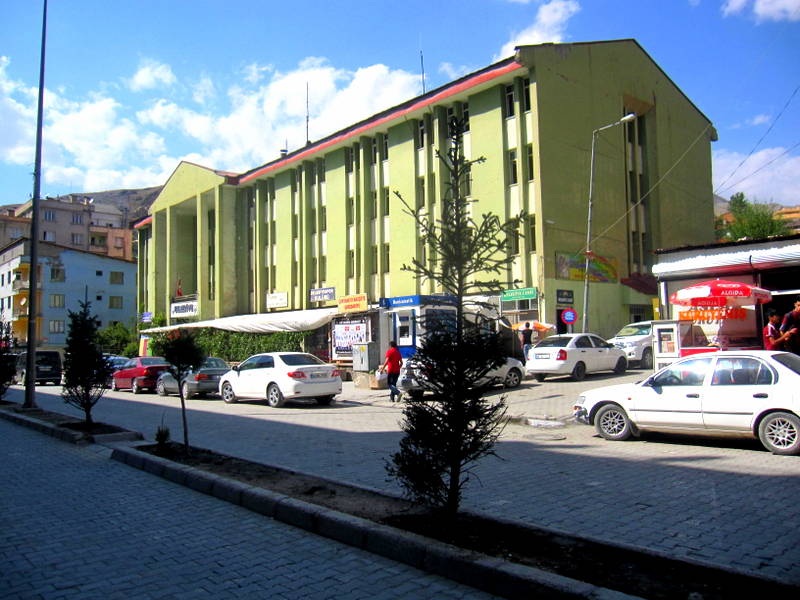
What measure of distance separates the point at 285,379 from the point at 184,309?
2994cm

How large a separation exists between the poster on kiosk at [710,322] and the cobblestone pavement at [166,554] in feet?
42.0

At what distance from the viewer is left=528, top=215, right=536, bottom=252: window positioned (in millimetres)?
25438

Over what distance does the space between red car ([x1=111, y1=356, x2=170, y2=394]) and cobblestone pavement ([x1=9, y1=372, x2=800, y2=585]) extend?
9934 mm

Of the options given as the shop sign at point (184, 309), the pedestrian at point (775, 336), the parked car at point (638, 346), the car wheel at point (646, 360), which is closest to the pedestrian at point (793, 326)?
the pedestrian at point (775, 336)

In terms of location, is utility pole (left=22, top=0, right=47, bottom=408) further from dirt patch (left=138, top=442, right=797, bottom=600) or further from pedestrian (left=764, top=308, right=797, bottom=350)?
pedestrian (left=764, top=308, right=797, bottom=350)

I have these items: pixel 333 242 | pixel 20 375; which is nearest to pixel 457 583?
pixel 333 242

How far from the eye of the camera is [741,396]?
902 centimetres

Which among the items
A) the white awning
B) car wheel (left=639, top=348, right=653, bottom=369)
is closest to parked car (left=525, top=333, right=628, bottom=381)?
car wheel (left=639, top=348, right=653, bottom=369)

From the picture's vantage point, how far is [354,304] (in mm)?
27734

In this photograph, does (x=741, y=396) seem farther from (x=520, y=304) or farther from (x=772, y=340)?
(x=520, y=304)

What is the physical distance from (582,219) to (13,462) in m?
23.2

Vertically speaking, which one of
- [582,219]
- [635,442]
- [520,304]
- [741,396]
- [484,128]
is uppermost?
[484,128]

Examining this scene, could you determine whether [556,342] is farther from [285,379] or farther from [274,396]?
[274,396]

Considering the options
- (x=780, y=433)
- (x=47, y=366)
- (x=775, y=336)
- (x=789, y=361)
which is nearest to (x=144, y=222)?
(x=47, y=366)
